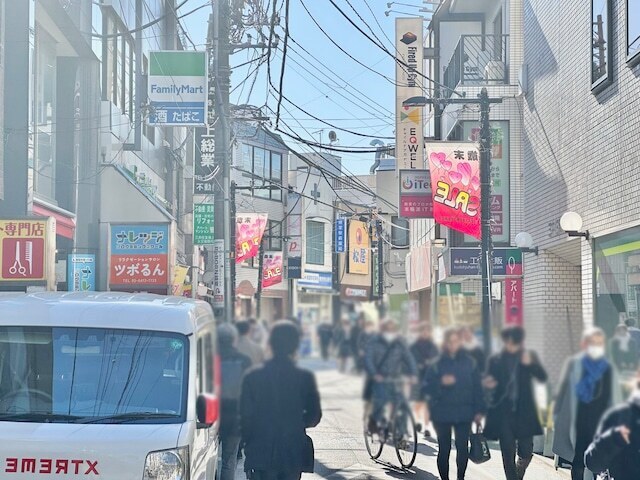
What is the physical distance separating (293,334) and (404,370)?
0.88m

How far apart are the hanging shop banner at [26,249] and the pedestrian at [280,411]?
345 inches

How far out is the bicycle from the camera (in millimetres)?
6914

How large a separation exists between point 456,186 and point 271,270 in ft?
71.7

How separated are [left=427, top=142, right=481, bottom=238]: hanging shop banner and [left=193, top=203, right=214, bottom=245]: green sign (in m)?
10.0

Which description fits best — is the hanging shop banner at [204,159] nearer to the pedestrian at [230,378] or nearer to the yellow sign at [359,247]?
the pedestrian at [230,378]

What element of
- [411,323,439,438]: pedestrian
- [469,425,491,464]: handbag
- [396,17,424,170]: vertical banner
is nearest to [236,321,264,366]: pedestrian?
[411,323,439,438]: pedestrian

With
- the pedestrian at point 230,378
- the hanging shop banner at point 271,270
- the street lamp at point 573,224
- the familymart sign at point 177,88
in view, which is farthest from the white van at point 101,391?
the hanging shop banner at point 271,270

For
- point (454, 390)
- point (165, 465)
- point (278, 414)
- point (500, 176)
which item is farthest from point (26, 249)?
point (500, 176)

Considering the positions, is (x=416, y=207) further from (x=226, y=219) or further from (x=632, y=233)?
(x=632, y=233)

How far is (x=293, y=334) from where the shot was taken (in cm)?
667

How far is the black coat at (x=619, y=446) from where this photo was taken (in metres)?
5.97

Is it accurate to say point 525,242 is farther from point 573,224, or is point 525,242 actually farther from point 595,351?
point 595,351

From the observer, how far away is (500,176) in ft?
67.5

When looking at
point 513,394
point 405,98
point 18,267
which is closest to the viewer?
point 513,394
